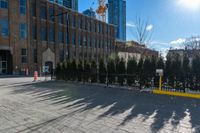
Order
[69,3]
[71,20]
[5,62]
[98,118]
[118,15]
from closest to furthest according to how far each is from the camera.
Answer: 1. [98,118]
2. [5,62]
3. [71,20]
4. [69,3]
5. [118,15]

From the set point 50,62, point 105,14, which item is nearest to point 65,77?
point 50,62

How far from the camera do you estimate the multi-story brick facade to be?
36.9 m

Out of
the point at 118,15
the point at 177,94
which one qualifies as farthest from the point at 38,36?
the point at 118,15

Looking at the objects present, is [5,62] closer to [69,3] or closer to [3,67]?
[3,67]

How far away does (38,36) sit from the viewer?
41.7 metres

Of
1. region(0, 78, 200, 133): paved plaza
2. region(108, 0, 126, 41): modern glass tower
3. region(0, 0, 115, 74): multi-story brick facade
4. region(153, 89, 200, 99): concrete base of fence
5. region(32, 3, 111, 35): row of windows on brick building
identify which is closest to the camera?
region(0, 78, 200, 133): paved plaza

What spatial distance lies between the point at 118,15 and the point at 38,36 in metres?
35.5

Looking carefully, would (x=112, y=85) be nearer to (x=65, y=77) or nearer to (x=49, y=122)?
(x=65, y=77)

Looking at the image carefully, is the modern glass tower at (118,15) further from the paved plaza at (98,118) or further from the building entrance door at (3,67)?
the paved plaza at (98,118)

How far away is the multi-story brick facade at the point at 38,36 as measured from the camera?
3691 centimetres

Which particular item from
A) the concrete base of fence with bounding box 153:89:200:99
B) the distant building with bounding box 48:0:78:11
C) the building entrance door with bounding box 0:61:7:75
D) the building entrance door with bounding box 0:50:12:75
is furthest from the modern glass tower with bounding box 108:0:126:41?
the concrete base of fence with bounding box 153:89:200:99

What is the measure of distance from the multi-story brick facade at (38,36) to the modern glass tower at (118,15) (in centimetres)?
1521

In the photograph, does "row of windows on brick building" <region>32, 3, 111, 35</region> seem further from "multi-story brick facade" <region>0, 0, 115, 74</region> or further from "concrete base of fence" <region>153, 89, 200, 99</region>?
"concrete base of fence" <region>153, 89, 200, 99</region>

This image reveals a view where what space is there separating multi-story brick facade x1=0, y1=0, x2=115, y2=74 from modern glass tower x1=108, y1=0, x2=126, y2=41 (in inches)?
599
